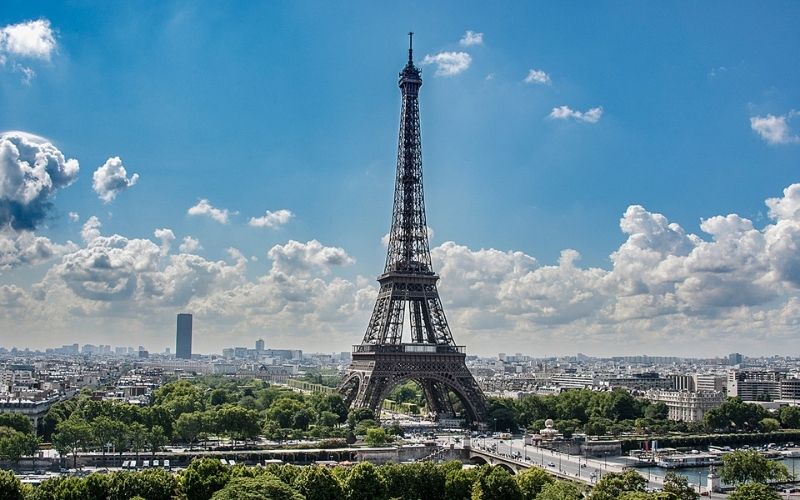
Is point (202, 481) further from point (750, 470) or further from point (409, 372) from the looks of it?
point (409, 372)

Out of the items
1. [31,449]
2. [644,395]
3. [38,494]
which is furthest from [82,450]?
[644,395]

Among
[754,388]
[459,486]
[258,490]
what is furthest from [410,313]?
[754,388]

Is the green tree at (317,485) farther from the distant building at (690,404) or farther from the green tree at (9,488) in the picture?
the distant building at (690,404)

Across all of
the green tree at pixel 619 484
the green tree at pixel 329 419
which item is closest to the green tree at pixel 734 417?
the green tree at pixel 329 419

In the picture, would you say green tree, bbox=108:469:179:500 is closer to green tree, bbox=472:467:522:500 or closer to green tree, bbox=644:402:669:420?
green tree, bbox=472:467:522:500

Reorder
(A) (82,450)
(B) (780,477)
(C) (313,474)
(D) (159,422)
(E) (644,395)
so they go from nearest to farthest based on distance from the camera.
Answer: (C) (313,474)
(B) (780,477)
(A) (82,450)
(D) (159,422)
(E) (644,395)

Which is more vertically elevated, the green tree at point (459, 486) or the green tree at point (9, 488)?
the green tree at point (9, 488)

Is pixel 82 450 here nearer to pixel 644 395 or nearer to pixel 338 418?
pixel 338 418
